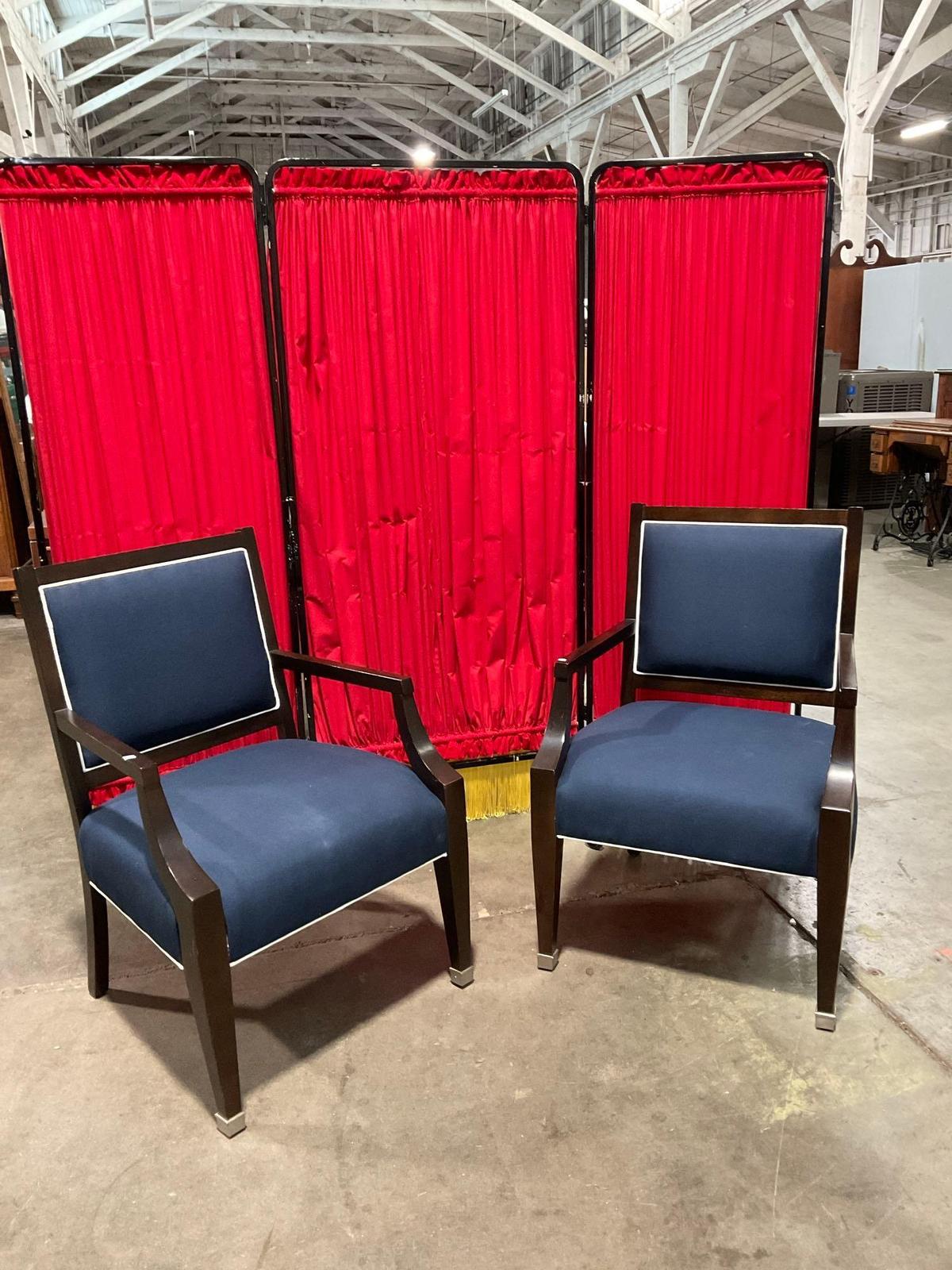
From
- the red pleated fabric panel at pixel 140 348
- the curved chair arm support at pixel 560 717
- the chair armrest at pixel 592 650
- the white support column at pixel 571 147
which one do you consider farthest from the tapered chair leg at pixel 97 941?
the white support column at pixel 571 147

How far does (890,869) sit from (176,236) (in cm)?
237

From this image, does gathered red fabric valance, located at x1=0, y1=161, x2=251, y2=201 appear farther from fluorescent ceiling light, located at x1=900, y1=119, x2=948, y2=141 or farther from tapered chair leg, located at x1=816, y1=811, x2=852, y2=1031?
fluorescent ceiling light, located at x1=900, y1=119, x2=948, y2=141

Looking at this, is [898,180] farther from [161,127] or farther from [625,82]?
[161,127]

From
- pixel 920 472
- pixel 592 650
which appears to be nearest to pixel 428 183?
pixel 592 650

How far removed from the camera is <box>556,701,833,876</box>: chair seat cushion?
1.77m

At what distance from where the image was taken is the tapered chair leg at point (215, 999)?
1.50 m

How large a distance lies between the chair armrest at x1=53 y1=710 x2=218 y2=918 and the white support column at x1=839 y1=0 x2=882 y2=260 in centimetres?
659

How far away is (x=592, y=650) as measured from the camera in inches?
86.7

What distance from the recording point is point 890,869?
7.94 feet

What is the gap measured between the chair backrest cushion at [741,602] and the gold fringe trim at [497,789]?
592 mm

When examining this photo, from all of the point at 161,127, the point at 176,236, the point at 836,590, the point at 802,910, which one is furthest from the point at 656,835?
the point at 161,127

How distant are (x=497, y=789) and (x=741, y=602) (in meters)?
0.96

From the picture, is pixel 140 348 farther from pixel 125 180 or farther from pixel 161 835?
pixel 161 835

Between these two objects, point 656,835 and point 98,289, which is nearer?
point 656,835
